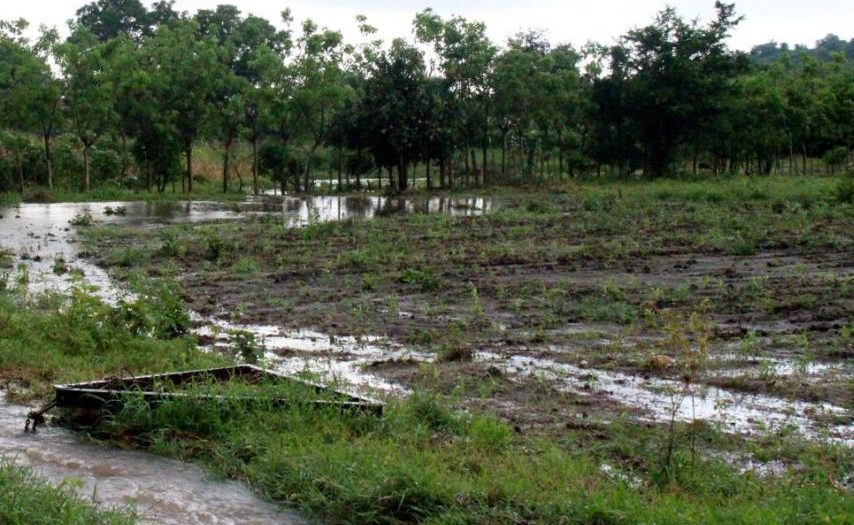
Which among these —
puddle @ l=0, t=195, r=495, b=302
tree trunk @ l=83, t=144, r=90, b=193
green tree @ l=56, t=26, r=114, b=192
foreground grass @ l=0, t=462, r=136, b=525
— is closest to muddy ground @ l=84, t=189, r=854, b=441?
puddle @ l=0, t=195, r=495, b=302

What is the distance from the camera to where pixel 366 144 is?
41.4 meters

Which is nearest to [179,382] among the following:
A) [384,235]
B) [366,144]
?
[384,235]

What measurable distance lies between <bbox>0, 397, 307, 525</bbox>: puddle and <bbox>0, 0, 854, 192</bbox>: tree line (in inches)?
1287

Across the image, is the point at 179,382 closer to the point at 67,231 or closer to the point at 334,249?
the point at 334,249

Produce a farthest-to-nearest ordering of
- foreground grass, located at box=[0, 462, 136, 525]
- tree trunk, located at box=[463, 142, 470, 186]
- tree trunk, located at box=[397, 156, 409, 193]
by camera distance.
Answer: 1. tree trunk, located at box=[463, 142, 470, 186]
2. tree trunk, located at box=[397, 156, 409, 193]
3. foreground grass, located at box=[0, 462, 136, 525]

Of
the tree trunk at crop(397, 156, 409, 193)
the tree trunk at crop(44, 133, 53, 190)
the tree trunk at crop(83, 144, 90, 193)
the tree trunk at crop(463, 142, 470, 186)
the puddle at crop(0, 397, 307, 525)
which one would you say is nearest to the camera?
the puddle at crop(0, 397, 307, 525)

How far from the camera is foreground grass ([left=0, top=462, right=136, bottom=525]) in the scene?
4.70 meters

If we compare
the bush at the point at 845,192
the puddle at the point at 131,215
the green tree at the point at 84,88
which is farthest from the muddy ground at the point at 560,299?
the green tree at the point at 84,88

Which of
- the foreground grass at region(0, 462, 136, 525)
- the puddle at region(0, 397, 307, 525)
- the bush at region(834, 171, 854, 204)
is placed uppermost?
the bush at region(834, 171, 854, 204)

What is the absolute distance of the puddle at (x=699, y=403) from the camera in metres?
6.64

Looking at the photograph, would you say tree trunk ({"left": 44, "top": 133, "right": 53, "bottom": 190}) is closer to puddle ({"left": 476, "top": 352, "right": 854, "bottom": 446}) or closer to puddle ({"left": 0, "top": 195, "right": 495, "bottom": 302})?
puddle ({"left": 0, "top": 195, "right": 495, "bottom": 302})

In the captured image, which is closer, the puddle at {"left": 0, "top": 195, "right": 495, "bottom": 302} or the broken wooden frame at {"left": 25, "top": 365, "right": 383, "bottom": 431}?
the broken wooden frame at {"left": 25, "top": 365, "right": 383, "bottom": 431}

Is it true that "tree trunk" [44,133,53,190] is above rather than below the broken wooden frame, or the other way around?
above

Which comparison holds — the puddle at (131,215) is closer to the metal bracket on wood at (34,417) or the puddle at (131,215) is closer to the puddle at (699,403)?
the metal bracket on wood at (34,417)
